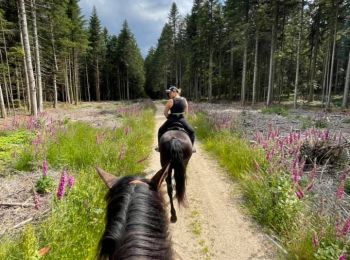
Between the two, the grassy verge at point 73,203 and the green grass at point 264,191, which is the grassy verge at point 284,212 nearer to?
the green grass at point 264,191

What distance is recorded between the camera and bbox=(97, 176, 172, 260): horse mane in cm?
151

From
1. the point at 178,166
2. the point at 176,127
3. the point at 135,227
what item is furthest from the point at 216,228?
the point at 135,227

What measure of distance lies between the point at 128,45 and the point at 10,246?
54277mm

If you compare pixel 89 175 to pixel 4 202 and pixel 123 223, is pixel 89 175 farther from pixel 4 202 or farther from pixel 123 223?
pixel 123 223

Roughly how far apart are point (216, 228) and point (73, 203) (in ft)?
8.83

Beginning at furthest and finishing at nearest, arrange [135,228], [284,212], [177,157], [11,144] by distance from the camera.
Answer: [11,144] < [177,157] < [284,212] < [135,228]

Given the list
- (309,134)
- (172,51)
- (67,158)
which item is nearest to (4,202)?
(67,158)

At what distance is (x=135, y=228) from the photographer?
5.27 feet

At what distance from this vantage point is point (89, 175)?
5.59 metres

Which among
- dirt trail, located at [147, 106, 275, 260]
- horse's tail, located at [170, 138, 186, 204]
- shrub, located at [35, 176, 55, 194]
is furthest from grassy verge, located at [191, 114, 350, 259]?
shrub, located at [35, 176, 55, 194]

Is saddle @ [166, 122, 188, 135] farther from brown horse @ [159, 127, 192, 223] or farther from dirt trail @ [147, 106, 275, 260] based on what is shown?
dirt trail @ [147, 106, 275, 260]

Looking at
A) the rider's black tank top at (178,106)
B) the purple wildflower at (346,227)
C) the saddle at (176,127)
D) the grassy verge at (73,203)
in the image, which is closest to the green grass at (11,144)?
the grassy verge at (73,203)

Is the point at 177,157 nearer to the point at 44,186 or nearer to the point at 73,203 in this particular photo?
the point at 73,203

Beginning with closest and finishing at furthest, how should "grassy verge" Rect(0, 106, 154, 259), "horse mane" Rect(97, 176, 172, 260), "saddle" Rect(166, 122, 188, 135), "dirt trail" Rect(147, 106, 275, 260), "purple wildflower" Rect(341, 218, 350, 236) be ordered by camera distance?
"horse mane" Rect(97, 176, 172, 260), "purple wildflower" Rect(341, 218, 350, 236), "grassy verge" Rect(0, 106, 154, 259), "dirt trail" Rect(147, 106, 275, 260), "saddle" Rect(166, 122, 188, 135)
